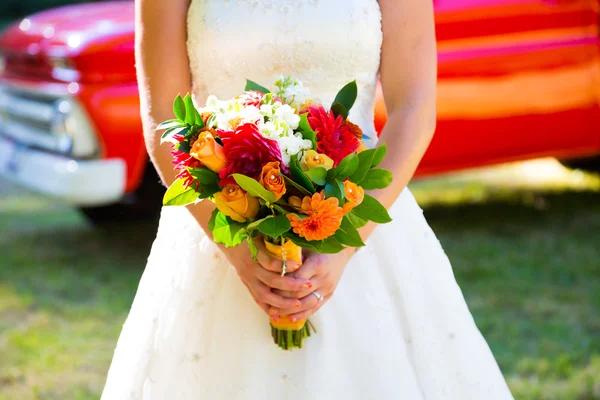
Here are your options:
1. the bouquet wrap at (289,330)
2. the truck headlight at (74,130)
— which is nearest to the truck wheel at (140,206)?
the truck headlight at (74,130)

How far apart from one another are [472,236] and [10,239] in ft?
10.0

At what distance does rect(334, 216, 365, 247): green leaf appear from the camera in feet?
6.44

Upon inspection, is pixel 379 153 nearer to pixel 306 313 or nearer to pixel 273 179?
pixel 273 179

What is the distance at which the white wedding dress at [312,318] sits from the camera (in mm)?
2270

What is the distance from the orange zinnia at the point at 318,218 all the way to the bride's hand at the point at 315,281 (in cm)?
20

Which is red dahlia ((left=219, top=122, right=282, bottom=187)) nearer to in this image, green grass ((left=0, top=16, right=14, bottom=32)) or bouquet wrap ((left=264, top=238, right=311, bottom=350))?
bouquet wrap ((left=264, top=238, right=311, bottom=350))

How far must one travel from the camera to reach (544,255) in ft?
18.5

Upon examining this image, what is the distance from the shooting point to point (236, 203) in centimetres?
189

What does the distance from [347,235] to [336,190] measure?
0.14m

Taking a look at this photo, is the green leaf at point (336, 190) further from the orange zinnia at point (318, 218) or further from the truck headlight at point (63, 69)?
the truck headlight at point (63, 69)

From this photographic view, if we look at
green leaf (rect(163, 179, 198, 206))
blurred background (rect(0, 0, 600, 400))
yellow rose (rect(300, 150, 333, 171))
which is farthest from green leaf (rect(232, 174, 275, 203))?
blurred background (rect(0, 0, 600, 400))

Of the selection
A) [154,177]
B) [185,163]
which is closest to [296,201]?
[185,163]

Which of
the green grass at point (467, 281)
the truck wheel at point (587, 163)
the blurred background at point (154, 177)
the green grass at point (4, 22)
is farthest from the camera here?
the green grass at point (4, 22)

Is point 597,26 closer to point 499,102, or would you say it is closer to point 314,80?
point 499,102
